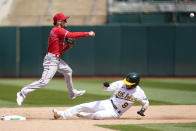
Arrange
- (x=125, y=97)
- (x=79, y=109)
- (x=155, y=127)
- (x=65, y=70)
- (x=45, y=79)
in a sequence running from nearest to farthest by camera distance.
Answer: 1. (x=155, y=127)
2. (x=79, y=109)
3. (x=125, y=97)
4. (x=45, y=79)
5. (x=65, y=70)

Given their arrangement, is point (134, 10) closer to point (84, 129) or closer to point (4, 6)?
point (4, 6)

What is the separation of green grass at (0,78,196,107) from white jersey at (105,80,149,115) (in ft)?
11.2

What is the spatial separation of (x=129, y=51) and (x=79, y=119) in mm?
11692

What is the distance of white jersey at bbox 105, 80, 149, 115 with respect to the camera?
31.0 ft

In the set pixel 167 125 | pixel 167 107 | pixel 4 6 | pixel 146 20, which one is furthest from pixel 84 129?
pixel 4 6

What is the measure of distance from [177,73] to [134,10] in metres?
4.12

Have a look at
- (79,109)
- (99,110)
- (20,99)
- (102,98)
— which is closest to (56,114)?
(79,109)

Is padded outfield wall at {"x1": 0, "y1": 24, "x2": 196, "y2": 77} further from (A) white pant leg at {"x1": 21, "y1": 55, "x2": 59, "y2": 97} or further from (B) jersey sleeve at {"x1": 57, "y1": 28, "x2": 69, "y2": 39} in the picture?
(B) jersey sleeve at {"x1": 57, "y1": 28, "x2": 69, "y2": 39}

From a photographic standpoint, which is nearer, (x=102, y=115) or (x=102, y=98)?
(x=102, y=115)

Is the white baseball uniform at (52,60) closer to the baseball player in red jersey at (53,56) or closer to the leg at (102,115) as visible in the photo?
the baseball player in red jersey at (53,56)

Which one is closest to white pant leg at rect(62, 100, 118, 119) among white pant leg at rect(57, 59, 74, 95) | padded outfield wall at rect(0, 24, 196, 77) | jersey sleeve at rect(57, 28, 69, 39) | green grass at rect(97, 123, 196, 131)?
green grass at rect(97, 123, 196, 131)

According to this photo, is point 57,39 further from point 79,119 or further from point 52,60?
point 79,119

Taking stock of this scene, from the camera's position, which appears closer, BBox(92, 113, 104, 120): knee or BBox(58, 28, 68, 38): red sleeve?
BBox(92, 113, 104, 120): knee

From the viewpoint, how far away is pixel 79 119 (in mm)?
9953
